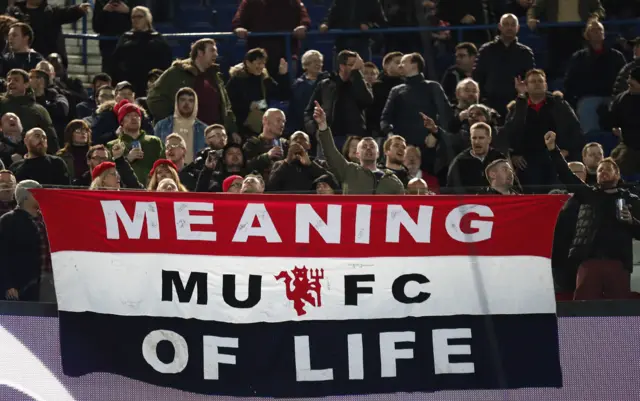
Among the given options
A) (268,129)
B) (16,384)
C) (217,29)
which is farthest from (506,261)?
(217,29)

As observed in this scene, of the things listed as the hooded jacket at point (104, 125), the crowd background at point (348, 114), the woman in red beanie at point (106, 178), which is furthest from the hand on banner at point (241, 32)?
the woman in red beanie at point (106, 178)

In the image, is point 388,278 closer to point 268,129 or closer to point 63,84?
point 268,129

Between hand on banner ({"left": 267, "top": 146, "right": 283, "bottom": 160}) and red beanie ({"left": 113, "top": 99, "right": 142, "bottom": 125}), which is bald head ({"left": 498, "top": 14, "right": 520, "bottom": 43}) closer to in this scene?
hand on banner ({"left": 267, "top": 146, "right": 283, "bottom": 160})

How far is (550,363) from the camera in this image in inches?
306

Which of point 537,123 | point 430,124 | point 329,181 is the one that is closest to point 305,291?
point 329,181

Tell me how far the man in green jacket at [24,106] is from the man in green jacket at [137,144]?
0.99 m

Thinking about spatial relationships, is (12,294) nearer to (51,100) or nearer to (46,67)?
(51,100)

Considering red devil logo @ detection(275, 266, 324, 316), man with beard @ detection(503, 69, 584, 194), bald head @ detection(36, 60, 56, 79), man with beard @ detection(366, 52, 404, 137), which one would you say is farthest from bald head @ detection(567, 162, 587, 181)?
bald head @ detection(36, 60, 56, 79)

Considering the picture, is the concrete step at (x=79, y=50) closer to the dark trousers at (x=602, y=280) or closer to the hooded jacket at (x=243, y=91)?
the hooded jacket at (x=243, y=91)

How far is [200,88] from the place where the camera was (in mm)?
13375

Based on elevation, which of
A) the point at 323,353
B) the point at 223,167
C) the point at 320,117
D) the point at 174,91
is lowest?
the point at 323,353

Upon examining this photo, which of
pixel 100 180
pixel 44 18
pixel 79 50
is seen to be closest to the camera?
pixel 100 180

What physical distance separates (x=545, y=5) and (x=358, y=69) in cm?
343

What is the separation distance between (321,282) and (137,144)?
4.54 metres
